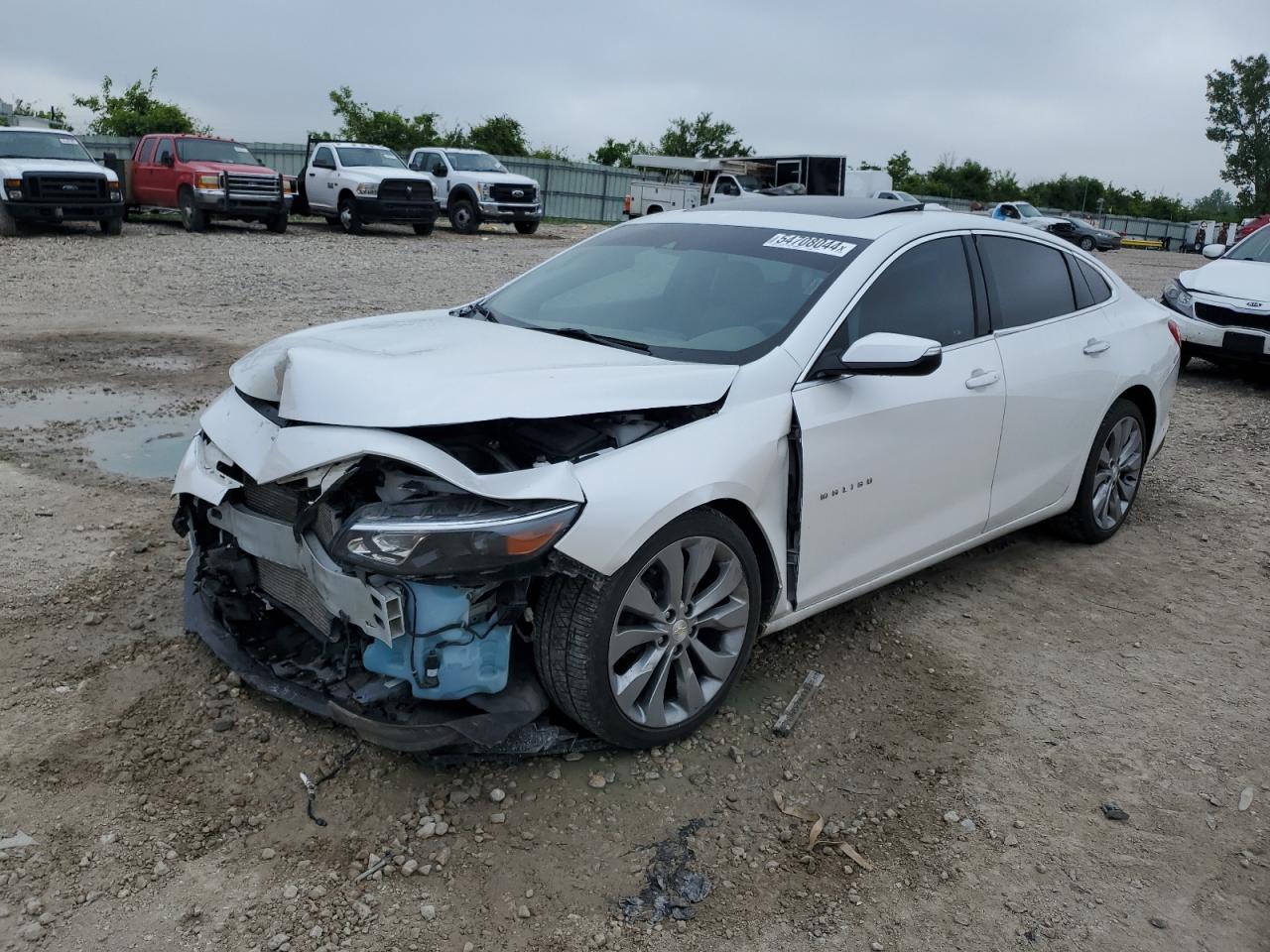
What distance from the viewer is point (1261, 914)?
2.82 meters

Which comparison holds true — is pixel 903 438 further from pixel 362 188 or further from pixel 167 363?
pixel 362 188

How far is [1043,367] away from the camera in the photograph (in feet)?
14.9

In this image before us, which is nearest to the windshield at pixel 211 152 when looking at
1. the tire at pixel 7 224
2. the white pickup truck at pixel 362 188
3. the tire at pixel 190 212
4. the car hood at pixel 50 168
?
the tire at pixel 190 212

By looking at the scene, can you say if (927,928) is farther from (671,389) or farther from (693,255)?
(693,255)

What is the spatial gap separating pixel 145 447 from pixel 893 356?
4513 millimetres

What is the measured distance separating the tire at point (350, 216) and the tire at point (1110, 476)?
18728 millimetres

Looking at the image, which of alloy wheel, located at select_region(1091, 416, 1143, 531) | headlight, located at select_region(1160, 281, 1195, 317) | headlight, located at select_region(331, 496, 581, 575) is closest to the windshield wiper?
headlight, located at select_region(331, 496, 581, 575)

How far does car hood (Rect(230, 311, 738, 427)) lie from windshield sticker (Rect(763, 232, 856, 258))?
0.83 metres

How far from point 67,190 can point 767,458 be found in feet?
57.2

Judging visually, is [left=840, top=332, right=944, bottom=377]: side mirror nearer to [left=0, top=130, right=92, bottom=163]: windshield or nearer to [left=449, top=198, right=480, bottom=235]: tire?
[left=0, top=130, right=92, bottom=163]: windshield

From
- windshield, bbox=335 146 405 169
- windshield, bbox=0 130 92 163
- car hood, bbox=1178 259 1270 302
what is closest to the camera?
car hood, bbox=1178 259 1270 302

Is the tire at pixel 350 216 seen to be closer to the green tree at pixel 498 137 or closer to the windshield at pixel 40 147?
the windshield at pixel 40 147

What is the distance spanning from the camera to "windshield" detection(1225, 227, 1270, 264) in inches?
419

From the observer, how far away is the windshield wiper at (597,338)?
144 inches
